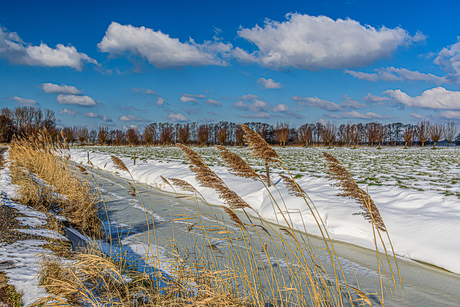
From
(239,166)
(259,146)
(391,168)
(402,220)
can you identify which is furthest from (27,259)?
(391,168)

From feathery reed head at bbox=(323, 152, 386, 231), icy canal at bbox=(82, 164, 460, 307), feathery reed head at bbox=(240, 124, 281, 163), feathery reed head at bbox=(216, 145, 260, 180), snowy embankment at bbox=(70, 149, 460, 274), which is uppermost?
feathery reed head at bbox=(240, 124, 281, 163)

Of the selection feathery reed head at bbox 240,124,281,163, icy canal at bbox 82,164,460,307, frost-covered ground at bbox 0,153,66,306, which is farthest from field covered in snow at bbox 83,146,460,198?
frost-covered ground at bbox 0,153,66,306

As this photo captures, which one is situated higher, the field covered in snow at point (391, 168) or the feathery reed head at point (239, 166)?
the feathery reed head at point (239, 166)

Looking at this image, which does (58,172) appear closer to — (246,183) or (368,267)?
(246,183)

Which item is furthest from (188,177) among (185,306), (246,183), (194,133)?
(194,133)

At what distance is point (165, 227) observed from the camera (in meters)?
→ 5.43

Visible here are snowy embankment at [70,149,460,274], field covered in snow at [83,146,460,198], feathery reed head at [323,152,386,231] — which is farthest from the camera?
field covered in snow at [83,146,460,198]

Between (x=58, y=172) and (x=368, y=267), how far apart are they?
7568 millimetres

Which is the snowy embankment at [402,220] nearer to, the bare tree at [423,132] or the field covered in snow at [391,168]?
the field covered in snow at [391,168]

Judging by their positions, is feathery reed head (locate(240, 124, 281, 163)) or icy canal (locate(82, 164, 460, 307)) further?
icy canal (locate(82, 164, 460, 307))

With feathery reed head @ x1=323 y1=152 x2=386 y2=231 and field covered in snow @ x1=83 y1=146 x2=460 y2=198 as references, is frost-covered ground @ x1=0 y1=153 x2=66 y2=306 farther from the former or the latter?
feathery reed head @ x1=323 y1=152 x2=386 y2=231

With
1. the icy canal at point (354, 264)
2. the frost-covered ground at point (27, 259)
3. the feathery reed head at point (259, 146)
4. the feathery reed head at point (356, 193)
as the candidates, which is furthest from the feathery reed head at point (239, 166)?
the frost-covered ground at point (27, 259)

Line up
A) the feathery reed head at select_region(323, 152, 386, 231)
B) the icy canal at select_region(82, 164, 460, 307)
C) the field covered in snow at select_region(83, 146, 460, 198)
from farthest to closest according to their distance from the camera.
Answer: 1. the field covered in snow at select_region(83, 146, 460, 198)
2. the icy canal at select_region(82, 164, 460, 307)
3. the feathery reed head at select_region(323, 152, 386, 231)

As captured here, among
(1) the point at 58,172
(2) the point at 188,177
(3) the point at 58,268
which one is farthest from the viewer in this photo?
(2) the point at 188,177
